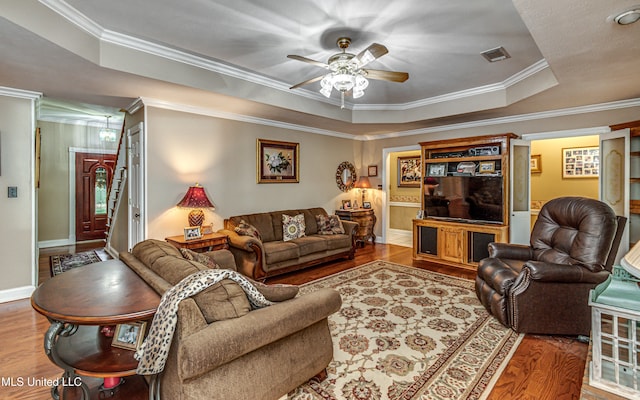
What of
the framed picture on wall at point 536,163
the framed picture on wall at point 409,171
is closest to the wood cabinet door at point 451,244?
the framed picture on wall at point 409,171

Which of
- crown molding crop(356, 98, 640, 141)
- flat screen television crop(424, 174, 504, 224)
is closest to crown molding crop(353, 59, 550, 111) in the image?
crown molding crop(356, 98, 640, 141)

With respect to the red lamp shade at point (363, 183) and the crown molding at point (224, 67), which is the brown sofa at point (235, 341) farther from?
the red lamp shade at point (363, 183)

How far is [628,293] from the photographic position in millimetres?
1807

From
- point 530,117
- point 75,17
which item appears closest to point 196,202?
point 75,17

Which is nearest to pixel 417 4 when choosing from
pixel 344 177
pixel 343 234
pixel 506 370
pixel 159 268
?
pixel 159 268

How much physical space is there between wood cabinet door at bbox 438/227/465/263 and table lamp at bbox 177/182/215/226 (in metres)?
3.69

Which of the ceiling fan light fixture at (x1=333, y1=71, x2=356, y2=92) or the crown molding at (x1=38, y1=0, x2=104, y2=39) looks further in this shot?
the ceiling fan light fixture at (x1=333, y1=71, x2=356, y2=92)

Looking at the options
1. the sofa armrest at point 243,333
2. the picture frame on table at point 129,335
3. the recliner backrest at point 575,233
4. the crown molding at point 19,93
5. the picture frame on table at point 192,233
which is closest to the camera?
the sofa armrest at point 243,333

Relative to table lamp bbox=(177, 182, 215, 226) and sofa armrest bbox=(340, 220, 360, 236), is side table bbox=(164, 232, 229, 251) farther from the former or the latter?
sofa armrest bbox=(340, 220, 360, 236)

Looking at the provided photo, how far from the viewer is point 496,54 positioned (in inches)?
134

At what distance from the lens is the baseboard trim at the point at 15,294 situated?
145 inches

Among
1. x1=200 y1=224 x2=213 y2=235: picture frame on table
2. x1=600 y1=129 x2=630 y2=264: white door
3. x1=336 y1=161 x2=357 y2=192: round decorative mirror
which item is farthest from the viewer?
x1=336 y1=161 x2=357 y2=192: round decorative mirror

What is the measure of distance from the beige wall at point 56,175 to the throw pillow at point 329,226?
5559 mm

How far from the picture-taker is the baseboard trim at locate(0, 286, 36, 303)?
12.1 feet
